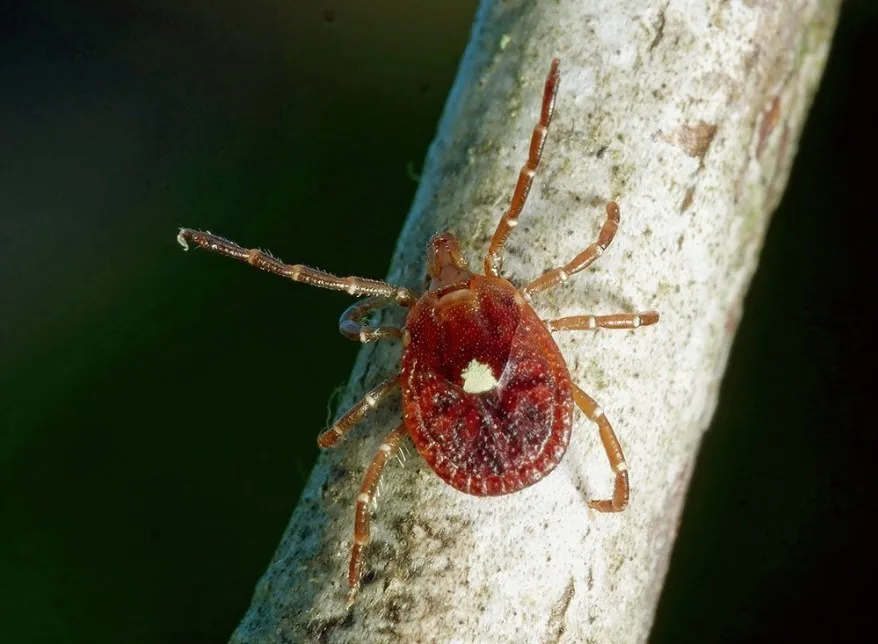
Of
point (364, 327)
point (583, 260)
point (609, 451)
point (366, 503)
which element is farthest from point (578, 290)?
point (366, 503)

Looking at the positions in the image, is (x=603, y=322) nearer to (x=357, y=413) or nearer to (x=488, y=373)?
(x=488, y=373)

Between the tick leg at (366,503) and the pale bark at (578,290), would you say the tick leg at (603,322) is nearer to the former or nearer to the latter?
the pale bark at (578,290)

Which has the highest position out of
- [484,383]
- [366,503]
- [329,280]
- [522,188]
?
[522,188]

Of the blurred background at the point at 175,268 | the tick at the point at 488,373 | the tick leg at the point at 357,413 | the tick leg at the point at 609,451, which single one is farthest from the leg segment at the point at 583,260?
the blurred background at the point at 175,268

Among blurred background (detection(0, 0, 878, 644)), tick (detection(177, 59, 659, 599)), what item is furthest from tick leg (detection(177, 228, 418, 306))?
blurred background (detection(0, 0, 878, 644))

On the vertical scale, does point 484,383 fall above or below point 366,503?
above
